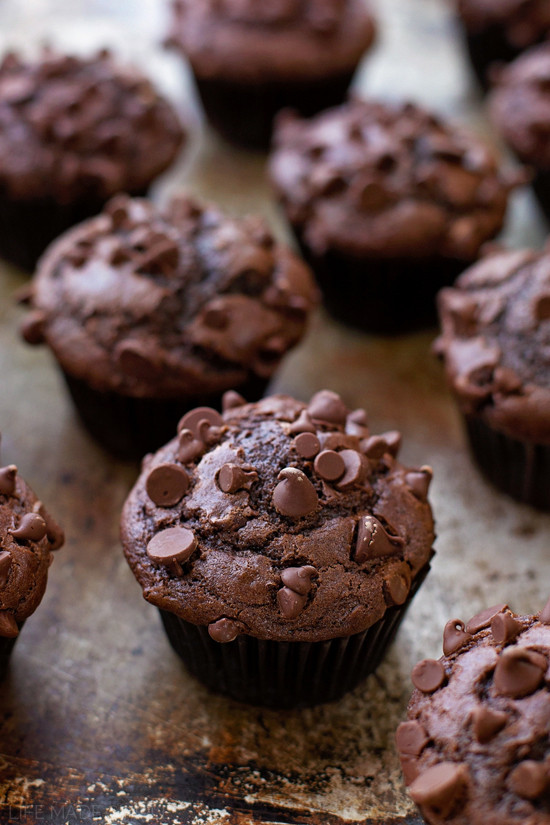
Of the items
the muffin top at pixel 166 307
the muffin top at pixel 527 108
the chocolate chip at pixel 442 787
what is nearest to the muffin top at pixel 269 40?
the muffin top at pixel 527 108

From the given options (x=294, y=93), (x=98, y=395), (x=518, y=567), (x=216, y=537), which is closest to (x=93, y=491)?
(x=98, y=395)

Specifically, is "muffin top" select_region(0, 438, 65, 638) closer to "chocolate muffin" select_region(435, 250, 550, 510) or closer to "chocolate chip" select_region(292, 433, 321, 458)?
"chocolate chip" select_region(292, 433, 321, 458)

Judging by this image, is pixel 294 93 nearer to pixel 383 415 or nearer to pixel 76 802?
pixel 383 415

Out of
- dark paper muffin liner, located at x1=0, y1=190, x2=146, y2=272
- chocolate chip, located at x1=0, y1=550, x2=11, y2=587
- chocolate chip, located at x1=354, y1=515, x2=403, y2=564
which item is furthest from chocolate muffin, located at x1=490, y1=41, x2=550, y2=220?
chocolate chip, located at x1=0, y1=550, x2=11, y2=587

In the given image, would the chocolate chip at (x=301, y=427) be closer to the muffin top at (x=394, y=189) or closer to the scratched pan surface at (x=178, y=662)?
the scratched pan surface at (x=178, y=662)

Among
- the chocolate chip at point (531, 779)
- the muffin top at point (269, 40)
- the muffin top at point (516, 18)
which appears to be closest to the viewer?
the chocolate chip at point (531, 779)

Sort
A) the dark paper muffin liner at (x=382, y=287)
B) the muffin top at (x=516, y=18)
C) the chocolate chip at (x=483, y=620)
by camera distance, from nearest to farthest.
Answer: the chocolate chip at (x=483, y=620) < the dark paper muffin liner at (x=382, y=287) < the muffin top at (x=516, y=18)
